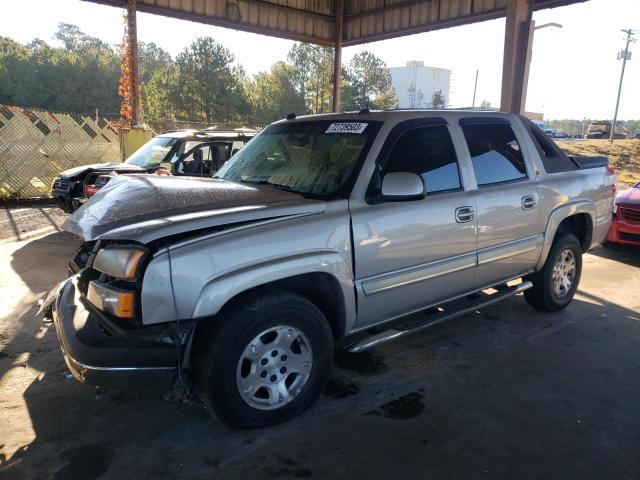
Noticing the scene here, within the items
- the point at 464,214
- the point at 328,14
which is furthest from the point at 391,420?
the point at 328,14

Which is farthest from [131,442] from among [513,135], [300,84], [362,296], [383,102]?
[300,84]

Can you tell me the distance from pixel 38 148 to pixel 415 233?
11.5m

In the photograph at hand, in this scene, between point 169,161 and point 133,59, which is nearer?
point 169,161

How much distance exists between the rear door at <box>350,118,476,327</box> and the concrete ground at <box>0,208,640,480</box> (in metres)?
0.59

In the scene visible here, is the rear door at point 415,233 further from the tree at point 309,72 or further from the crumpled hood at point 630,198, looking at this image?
the tree at point 309,72

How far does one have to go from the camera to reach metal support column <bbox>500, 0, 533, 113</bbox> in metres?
9.78

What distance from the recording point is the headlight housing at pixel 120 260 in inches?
98.1

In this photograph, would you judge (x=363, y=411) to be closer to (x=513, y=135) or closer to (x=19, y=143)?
(x=513, y=135)

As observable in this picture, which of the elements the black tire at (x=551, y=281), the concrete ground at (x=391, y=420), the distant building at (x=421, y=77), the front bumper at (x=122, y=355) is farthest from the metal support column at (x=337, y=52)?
the distant building at (x=421, y=77)

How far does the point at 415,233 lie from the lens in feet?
11.3

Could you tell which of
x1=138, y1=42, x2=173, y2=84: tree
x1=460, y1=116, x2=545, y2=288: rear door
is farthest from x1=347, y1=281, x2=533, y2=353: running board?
x1=138, y1=42, x2=173, y2=84: tree

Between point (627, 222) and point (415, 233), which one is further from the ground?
point (415, 233)

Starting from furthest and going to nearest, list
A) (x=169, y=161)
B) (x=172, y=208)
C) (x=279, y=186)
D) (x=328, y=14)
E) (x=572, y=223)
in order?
1. (x=328, y=14)
2. (x=169, y=161)
3. (x=572, y=223)
4. (x=279, y=186)
5. (x=172, y=208)

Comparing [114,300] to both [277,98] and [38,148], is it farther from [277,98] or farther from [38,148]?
[277,98]
